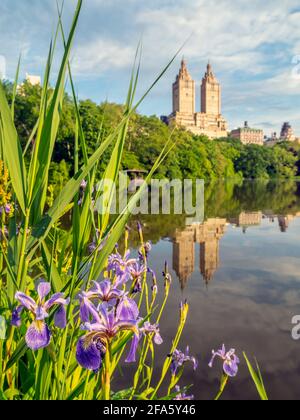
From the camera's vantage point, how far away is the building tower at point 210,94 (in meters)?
104

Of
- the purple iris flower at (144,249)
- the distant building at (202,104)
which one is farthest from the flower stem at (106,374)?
the distant building at (202,104)

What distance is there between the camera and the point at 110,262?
1.47m

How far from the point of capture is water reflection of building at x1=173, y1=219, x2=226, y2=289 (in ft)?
18.6

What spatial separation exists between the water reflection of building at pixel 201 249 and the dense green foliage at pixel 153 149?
2183 mm

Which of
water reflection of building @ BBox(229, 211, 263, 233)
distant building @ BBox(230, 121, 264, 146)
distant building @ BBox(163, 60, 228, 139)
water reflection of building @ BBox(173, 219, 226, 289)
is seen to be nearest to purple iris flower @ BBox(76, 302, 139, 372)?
water reflection of building @ BBox(173, 219, 226, 289)

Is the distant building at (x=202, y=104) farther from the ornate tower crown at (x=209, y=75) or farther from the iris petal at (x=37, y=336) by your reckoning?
the iris petal at (x=37, y=336)

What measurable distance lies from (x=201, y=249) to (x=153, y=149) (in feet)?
74.8

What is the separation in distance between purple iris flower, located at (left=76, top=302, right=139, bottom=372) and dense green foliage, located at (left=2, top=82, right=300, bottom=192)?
51 centimetres

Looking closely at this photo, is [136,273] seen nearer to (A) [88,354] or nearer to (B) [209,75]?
(A) [88,354]

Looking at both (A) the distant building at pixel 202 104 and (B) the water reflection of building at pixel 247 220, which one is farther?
(A) the distant building at pixel 202 104

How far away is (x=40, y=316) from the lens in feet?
2.23

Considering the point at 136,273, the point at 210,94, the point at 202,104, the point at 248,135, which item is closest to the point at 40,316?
the point at 136,273

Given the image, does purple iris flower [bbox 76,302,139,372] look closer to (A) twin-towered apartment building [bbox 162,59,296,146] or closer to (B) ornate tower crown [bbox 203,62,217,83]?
(A) twin-towered apartment building [bbox 162,59,296,146]

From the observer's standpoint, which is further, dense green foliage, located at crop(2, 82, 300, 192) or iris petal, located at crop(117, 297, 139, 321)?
dense green foliage, located at crop(2, 82, 300, 192)
